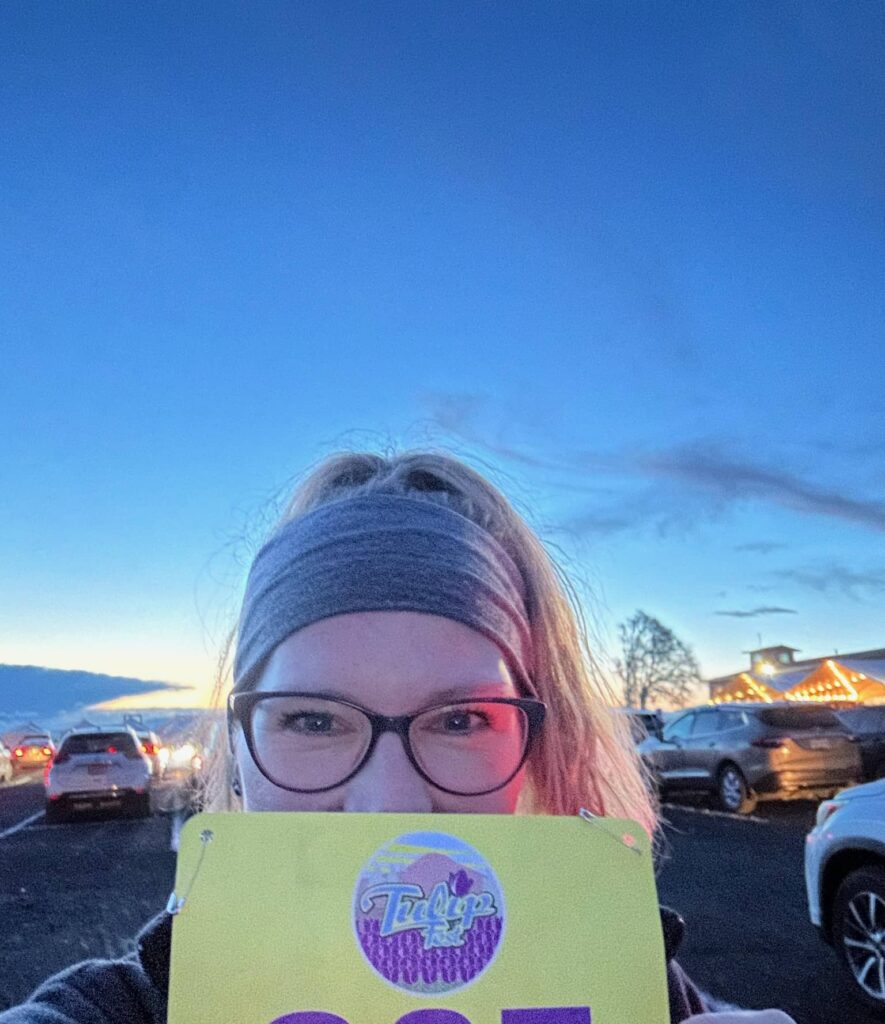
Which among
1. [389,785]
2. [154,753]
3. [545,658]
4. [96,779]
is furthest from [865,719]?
[389,785]

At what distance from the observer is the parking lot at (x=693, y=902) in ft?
17.5

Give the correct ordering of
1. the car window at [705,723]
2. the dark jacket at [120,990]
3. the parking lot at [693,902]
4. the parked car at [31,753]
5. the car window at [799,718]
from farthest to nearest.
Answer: the parked car at [31,753], the car window at [705,723], the car window at [799,718], the parking lot at [693,902], the dark jacket at [120,990]

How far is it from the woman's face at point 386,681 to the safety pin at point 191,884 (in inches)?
12.0

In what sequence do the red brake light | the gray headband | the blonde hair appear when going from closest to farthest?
the gray headband, the blonde hair, the red brake light

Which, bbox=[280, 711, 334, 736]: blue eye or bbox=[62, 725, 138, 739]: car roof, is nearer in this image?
bbox=[280, 711, 334, 736]: blue eye

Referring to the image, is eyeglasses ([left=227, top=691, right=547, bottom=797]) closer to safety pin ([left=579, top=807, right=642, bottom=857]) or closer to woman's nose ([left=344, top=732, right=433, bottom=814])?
woman's nose ([left=344, top=732, right=433, bottom=814])

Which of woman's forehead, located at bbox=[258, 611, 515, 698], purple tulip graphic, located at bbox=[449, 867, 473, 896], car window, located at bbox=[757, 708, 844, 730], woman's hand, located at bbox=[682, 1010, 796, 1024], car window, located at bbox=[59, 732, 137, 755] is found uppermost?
car window, located at bbox=[59, 732, 137, 755]

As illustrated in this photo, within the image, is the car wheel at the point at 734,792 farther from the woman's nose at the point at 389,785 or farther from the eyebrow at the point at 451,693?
the woman's nose at the point at 389,785

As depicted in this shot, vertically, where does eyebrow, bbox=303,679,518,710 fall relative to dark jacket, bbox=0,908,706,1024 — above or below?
above

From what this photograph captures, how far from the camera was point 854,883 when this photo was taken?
5.26 meters

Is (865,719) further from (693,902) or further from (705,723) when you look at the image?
(693,902)

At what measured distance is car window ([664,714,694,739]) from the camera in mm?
14930

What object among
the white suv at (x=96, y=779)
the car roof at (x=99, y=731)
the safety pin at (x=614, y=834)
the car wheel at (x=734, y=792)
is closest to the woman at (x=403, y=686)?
the safety pin at (x=614, y=834)

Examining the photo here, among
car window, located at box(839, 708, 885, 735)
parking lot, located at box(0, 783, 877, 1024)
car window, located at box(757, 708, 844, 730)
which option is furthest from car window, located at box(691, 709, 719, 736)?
car window, located at box(839, 708, 885, 735)
